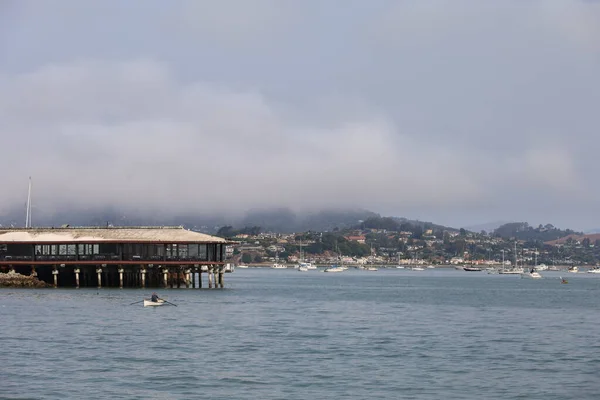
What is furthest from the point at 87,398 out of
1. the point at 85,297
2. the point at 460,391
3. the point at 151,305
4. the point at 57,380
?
the point at 85,297

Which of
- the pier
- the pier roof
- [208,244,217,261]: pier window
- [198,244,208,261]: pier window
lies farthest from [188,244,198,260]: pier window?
the pier roof

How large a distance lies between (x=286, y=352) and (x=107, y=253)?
52.7 meters

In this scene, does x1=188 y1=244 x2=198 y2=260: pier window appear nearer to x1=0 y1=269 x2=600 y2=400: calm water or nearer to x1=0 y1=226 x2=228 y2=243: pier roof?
x1=0 y1=226 x2=228 y2=243: pier roof

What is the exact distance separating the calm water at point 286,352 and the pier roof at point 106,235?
14591 millimetres

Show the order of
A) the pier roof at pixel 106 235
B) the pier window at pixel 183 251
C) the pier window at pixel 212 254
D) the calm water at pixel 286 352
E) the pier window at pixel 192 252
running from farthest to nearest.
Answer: the pier window at pixel 183 251 → the pier window at pixel 192 252 → the pier window at pixel 212 254 → the pier roof at pixel 106 235 → the calm water at pixel 286 352

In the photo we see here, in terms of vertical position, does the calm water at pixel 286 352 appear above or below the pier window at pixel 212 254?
below

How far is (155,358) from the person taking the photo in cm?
4688

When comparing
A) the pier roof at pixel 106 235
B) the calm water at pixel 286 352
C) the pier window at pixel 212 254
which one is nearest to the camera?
the calm water at pixel 286 352

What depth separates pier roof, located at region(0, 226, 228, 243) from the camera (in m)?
97.2

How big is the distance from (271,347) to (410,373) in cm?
1078

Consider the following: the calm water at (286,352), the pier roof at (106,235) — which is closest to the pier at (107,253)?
the pier roof at (106,235)

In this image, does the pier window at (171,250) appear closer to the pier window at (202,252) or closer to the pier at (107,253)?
the pier at (107,253)

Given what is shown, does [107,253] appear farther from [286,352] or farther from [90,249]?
[286,352]

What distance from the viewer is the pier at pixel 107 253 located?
97.9m
